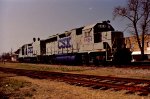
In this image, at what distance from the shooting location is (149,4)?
39781mm

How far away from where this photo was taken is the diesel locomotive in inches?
886

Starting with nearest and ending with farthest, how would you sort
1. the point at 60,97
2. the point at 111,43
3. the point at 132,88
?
the point at 60,97 → the point at 132,88 → the point at 111,43

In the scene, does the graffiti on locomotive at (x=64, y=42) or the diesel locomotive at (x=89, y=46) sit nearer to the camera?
the diesel locomotive at (x=89, y=46)

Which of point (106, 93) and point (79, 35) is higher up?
point (79, 35)

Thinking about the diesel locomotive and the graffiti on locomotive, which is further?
the graffiti on locomotive

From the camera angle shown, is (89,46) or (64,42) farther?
(64,42)

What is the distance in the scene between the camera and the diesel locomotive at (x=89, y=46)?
73.9 feet

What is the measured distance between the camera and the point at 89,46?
25141mm

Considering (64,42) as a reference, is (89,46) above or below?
below

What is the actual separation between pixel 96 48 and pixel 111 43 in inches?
79.6

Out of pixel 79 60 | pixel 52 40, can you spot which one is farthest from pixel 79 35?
pixel 52 40

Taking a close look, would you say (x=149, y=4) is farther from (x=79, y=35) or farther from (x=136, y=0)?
(x=79, y=35)

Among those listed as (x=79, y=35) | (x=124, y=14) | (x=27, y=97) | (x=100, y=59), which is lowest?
(x=27, y=97)

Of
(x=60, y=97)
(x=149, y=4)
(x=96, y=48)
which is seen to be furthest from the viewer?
(x=149, y=4)
